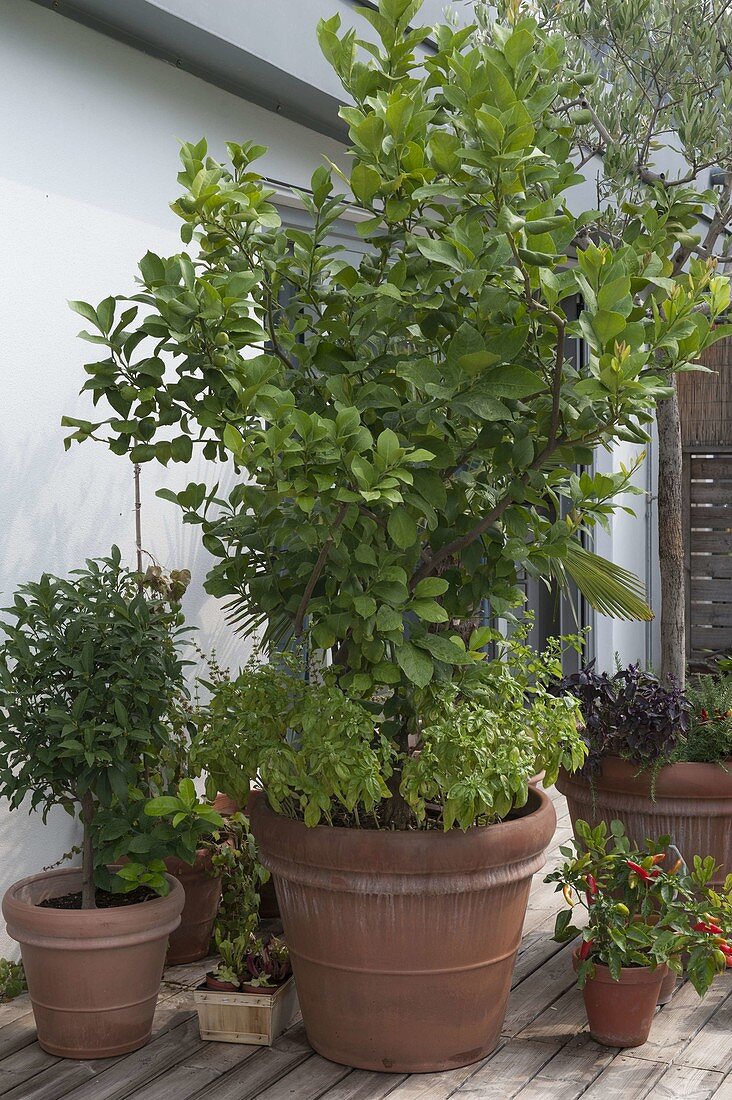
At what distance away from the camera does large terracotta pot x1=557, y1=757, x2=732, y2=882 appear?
131 inches

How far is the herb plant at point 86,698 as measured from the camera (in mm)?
2814

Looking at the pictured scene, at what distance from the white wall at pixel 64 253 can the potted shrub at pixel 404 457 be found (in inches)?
24.6

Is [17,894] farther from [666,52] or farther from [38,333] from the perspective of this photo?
[666,52]

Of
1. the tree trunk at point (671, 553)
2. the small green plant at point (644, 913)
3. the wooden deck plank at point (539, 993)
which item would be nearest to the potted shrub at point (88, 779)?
the wooden deck plank at point (539, 993)

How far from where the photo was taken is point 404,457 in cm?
231

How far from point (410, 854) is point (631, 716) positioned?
3.15ft

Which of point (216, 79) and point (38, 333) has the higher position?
point (216, 79)

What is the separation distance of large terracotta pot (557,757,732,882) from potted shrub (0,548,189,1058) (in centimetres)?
125

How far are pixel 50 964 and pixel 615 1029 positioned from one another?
1.34m

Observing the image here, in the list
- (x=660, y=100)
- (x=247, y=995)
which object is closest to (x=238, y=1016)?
(x=247, y=995)

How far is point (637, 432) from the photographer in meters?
2.47

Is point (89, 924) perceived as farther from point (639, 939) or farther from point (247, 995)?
point (639, 939)

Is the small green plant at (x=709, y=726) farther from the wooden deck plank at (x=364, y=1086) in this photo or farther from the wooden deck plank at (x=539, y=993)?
the wooden deck plank at (x=364, y=1086)

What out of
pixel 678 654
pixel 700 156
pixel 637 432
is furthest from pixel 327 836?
pixel 700 156
